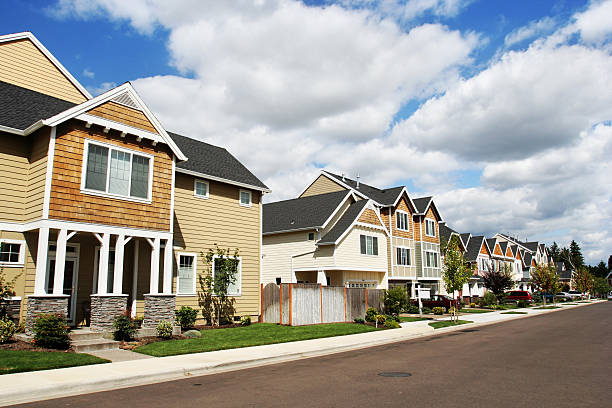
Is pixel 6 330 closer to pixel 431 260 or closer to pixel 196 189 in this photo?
pixel 196 189

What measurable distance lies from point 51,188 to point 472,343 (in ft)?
53.1

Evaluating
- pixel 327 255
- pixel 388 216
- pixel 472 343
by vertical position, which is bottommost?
pixel 472 343

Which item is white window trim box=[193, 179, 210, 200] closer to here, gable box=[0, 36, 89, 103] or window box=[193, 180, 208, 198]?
window box=[193, 180, 208, 198]

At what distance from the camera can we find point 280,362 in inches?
535

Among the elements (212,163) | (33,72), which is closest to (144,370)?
(212,163)

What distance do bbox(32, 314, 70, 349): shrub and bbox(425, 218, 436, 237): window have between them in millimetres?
36583

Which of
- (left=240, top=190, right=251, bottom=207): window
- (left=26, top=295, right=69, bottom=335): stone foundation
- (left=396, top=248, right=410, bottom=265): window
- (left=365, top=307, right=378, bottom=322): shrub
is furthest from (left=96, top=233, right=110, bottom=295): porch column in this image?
(left=396, top=248, right=410, bottom=265): window

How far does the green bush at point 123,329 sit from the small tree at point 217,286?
5452 mm

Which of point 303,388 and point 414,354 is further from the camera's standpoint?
point 414,354

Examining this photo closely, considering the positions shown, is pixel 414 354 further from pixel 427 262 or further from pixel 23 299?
pixel 427 262

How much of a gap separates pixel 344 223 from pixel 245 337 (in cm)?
1671

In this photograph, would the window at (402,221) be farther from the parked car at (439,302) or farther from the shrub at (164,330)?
the shrub at (164,330)

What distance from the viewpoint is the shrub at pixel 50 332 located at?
13.3 m

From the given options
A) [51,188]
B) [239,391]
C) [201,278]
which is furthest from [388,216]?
[239,391]
